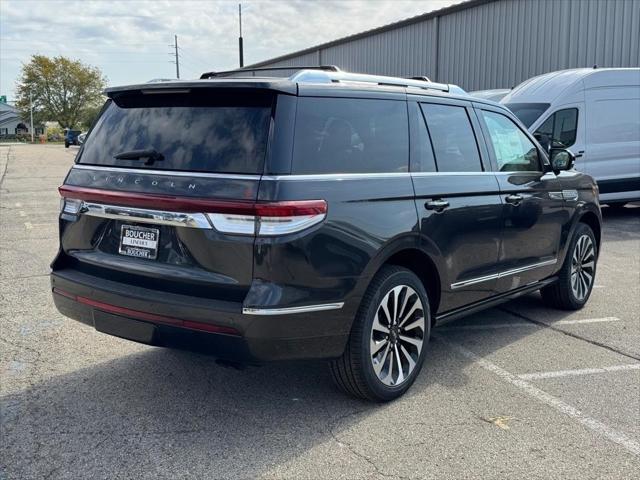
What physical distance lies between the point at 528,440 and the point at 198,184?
7.28 ft

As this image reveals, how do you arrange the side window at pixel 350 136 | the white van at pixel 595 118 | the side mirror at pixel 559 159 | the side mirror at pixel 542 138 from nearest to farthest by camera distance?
the side window at pixel 350 136 → the side mirror at pixel 559 159 → the side mirror at pixel 542 138 → the white van at pixel 595 118

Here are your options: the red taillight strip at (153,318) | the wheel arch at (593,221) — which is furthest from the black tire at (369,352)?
the wheel arch at (593,221)

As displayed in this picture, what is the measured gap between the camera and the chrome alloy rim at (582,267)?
20.4 feet

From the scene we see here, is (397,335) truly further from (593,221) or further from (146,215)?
(593,221)

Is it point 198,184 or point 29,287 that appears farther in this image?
point 29,287

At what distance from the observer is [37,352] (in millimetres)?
4824

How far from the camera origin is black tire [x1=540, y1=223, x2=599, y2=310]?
6.06 meters

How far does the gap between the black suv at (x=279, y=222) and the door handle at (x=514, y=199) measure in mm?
426

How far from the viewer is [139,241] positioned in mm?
3648

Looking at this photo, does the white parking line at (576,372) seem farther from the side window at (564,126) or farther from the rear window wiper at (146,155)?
the side window at (564,126)

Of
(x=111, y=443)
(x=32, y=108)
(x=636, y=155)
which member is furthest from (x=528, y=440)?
(x=32, y=108)

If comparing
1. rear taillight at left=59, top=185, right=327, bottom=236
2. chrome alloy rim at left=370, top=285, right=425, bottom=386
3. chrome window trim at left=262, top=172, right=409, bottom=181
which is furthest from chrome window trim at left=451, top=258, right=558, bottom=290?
rear taillight at left=59, top=185, right=327, bottom=236

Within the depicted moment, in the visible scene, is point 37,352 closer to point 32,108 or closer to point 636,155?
point 636,155

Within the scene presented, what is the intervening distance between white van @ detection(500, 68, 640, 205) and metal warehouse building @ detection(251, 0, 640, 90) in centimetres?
437
